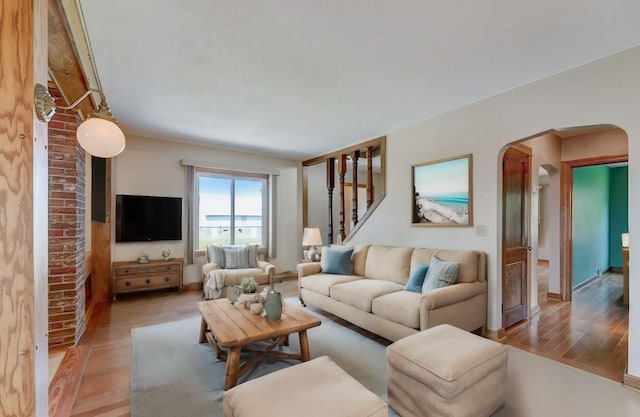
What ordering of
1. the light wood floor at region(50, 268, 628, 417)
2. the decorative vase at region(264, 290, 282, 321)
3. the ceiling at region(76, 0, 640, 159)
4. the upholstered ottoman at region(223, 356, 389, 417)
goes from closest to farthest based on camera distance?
the upholstered ottoman at region(223, 356, 389, 417)
the ceiling at region(76, 0, 640, 159)
the light wood floor at region(50, 268, 628, 417)
the decorative vase at region(264, 290, 282, 321)

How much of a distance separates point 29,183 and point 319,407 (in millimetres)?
1394

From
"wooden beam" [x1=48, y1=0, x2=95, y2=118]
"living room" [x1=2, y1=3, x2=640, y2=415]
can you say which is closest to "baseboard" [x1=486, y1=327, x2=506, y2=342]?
"living room" [x1=2, y1=3, x2=640, y2=415]

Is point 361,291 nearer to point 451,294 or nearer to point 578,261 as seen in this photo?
point 451,294

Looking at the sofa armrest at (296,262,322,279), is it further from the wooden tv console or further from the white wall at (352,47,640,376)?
the wooden tv console

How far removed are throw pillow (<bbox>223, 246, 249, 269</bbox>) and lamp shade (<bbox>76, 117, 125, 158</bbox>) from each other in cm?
335

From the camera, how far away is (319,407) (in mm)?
1360

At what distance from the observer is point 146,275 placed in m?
4.59

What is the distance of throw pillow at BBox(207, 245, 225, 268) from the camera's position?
493 cm

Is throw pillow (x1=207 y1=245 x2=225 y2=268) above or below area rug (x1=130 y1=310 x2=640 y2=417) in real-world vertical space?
above

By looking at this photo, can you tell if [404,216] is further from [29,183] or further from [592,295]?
[29,183]

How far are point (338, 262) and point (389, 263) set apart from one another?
0.76 metres

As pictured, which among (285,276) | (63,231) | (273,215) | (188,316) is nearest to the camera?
(63,231)

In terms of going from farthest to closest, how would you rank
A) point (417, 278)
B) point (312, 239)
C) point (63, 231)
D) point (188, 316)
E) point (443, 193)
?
point (312, 239)
point (188, 316)
point (443, 193)
point (417, 278)
point (63, 231)

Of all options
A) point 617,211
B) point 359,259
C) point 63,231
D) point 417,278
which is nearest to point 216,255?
point 63,231
